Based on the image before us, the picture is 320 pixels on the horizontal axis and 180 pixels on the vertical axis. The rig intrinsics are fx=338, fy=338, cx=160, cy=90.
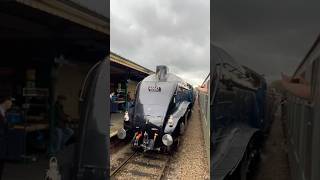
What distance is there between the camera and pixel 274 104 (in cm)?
131

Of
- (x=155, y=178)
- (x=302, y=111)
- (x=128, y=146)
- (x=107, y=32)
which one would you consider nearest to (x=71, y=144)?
(x=128, y=146)

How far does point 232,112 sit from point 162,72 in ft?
1.06

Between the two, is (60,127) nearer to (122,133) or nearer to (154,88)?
(122,133)

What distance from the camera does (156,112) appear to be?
5.98ft

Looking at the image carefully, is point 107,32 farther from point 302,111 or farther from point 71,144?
point 302,111

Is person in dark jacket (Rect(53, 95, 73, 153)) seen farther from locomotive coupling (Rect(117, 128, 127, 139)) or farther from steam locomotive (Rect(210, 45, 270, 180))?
steam locomotive (Rect(210, 45, 270, 180))

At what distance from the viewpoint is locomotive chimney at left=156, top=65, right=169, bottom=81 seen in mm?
1350

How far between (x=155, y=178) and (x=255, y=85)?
0.59 metres

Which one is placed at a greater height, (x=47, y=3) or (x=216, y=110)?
(x=47, y=3)

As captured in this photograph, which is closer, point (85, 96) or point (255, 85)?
point (255, 85)

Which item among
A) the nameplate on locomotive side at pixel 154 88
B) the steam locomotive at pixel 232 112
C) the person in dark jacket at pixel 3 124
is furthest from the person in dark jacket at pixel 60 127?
the steam locomotive at pixel 232 112

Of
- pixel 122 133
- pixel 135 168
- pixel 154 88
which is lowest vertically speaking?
pixel 135 168

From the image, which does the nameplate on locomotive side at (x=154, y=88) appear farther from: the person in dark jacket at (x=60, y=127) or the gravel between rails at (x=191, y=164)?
the person in dark jacket at (x=60, y=127)

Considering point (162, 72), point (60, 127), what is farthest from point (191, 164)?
point (60, 127)
